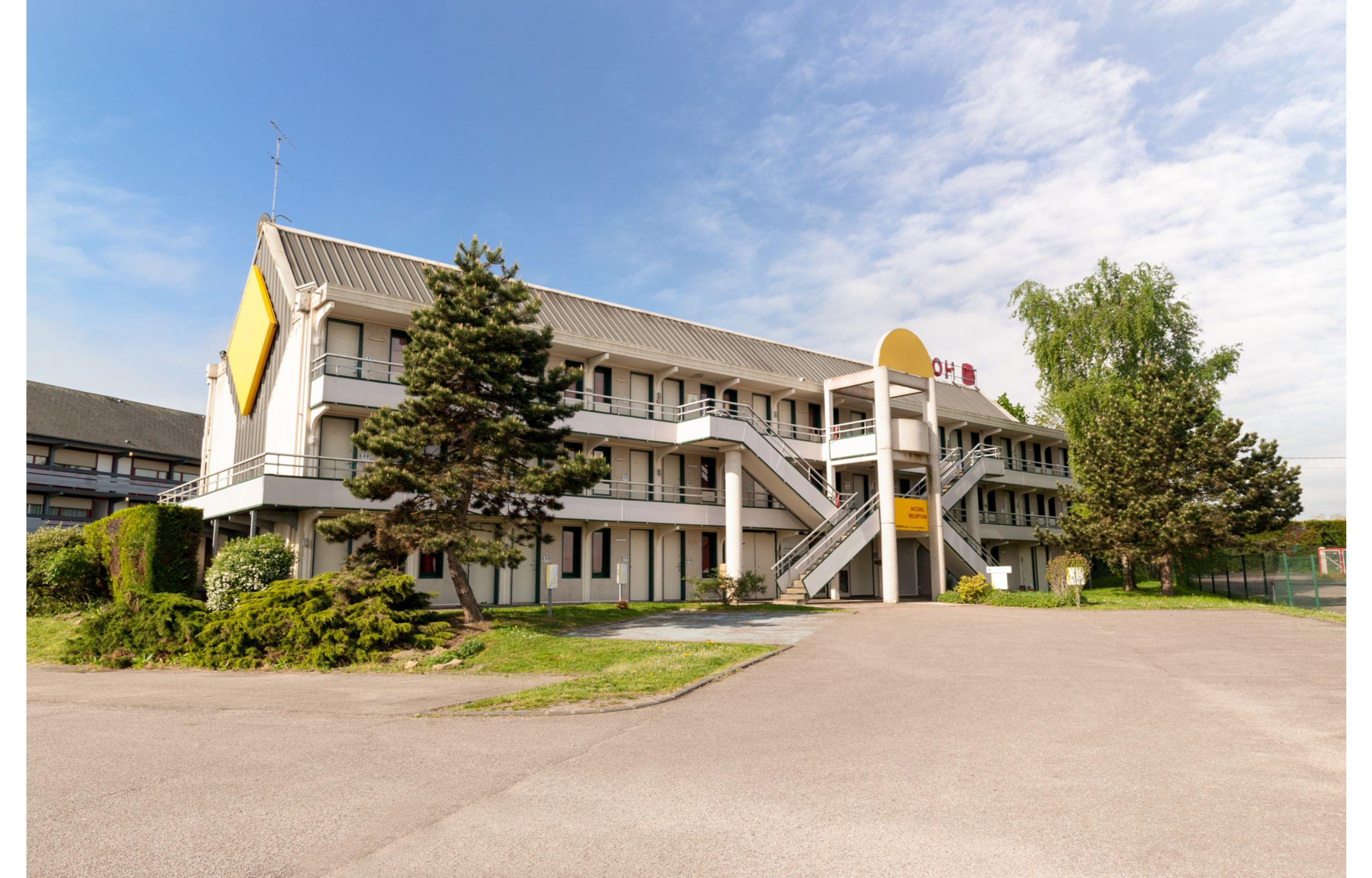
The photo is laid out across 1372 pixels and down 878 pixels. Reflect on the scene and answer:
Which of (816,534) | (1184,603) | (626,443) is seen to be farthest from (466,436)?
(1184,603)

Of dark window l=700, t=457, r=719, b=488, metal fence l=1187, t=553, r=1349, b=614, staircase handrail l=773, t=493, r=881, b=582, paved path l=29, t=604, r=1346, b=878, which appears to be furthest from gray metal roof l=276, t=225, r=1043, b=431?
paved path l=29, t=604, r=1346, b=878

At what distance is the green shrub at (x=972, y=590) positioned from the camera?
30.3 metres

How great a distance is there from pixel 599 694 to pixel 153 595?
40.3 feet

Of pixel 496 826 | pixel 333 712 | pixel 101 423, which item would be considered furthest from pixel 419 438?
pixel 101 423

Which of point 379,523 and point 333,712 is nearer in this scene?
point 333,712

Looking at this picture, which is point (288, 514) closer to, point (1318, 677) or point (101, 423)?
point (1318, 677)

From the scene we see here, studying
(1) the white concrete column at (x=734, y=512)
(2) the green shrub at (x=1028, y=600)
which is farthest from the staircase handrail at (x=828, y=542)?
(2) the green shrub at (x=1028, y=600)

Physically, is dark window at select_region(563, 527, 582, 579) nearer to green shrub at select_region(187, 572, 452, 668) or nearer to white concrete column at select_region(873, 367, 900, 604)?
white concrete column at select_region(873, 367, 900, 604)

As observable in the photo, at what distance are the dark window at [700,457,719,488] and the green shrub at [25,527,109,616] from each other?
20401 millimetres

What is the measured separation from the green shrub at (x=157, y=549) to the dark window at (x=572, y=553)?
11365mm

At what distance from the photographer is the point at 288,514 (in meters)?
25.0

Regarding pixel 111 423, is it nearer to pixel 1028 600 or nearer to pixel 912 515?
pixel 912 515

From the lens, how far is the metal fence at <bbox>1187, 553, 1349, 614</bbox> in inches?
1097

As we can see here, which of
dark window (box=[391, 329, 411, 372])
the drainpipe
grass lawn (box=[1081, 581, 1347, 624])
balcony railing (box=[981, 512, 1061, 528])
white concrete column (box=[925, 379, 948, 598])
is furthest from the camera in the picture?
balcony railing (box=[981, 512, 1061, 528])
